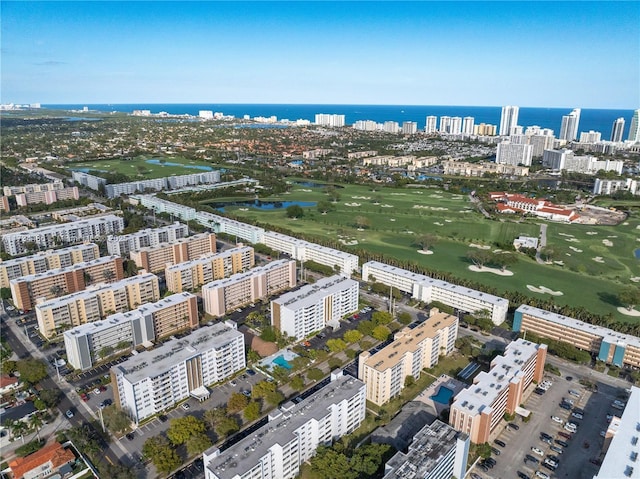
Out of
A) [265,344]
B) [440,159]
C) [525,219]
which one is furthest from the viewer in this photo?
[440,159]

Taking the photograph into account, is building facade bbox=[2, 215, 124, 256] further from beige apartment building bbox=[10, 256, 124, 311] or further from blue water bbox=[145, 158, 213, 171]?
blue water bbox=[145, 158, 213, 171]

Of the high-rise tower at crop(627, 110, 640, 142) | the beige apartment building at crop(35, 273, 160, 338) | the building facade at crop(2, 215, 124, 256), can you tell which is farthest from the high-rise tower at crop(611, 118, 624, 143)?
the beige apartment building at crop(35, 273, 160, 338)

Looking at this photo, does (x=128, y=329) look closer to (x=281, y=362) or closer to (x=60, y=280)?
(x=281, y=362)

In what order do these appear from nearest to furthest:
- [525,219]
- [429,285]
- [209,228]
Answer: [429,285] → [209,228] → [525,219]

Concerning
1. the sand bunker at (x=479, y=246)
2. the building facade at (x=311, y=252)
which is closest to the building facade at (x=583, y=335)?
the building facade at (x=311, y=252)

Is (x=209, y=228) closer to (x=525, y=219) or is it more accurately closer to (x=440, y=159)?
(x=525, y=219)

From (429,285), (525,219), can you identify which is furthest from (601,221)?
(429,285)

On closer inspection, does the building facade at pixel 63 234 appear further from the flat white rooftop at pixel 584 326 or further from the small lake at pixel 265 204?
the flat white rooftop at pixel 584 326
